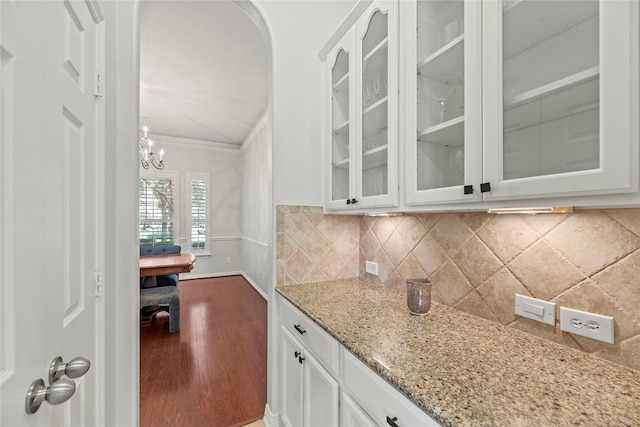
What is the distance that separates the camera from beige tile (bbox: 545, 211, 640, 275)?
31.9 inches

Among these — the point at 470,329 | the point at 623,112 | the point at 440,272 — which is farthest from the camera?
the point at 440,272

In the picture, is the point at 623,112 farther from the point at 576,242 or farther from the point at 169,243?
the point at 169,243

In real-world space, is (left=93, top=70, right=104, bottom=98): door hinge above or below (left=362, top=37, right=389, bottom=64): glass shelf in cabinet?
below

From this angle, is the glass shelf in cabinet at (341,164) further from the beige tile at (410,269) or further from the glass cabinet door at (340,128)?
the beige tile at (410,269)

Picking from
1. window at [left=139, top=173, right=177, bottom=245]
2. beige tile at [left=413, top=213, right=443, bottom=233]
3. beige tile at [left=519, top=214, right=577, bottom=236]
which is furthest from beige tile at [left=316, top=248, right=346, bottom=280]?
window at [left=139, top=173, right=177, bottom=245]

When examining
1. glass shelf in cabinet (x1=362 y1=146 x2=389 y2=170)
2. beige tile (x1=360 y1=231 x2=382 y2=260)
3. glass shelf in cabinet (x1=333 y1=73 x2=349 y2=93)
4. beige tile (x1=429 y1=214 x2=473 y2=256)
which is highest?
glass shelf in cabinet (x1=333 y1=73 x2=349 y2=93)

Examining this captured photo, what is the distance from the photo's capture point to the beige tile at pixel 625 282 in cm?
78

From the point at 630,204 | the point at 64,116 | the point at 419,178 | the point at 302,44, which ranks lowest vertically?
the point at 630,204

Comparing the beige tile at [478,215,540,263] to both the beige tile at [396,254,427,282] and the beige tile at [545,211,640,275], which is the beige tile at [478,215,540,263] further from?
the beige tile at [396,254,427,282]

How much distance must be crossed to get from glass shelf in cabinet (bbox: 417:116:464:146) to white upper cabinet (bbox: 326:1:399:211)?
0.14m

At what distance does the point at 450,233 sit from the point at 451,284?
0.24 meters

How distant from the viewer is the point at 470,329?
42.3 inches

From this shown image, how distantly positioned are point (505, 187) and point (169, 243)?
230 inches

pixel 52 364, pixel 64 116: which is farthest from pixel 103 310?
pixel 64 116
